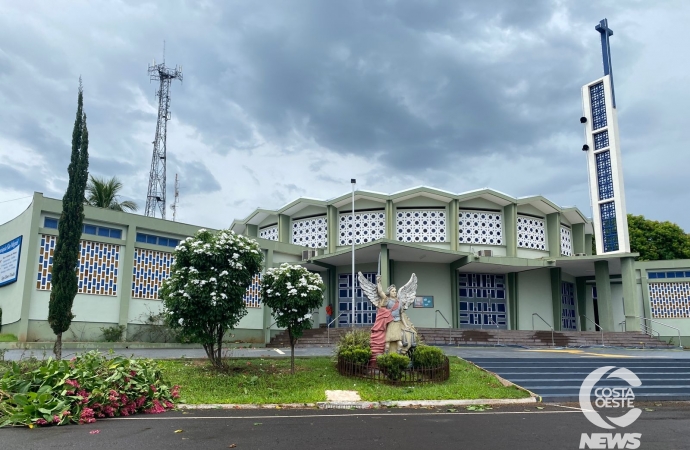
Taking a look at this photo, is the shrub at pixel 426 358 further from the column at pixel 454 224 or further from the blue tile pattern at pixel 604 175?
the blue tile pattern at pixel 604 175

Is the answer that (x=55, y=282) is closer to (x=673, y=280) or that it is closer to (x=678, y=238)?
(x=673, y=280)

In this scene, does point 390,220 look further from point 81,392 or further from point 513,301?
point 81,392

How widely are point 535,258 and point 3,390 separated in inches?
1020

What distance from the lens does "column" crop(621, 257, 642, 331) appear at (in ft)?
85.1

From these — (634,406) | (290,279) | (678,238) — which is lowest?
(634,406)

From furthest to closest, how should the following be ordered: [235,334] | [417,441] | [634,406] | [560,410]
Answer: [235,334] < [634,406] < [560,410] < [417,441]

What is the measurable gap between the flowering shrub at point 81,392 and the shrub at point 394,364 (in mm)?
4810

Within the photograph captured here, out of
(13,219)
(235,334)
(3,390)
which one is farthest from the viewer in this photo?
(235,334)

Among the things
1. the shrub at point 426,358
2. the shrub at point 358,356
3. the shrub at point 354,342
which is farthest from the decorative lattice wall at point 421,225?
the shrub at point 426,358

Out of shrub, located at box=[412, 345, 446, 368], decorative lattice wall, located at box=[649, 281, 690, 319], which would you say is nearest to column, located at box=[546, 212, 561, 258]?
decorative lattice wall, located at box=[649, 281, 690, 319]

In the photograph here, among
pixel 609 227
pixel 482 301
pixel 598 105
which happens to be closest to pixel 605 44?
pixel 598 105

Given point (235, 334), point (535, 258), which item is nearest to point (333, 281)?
point (235, 334)

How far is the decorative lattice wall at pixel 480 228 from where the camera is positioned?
28.6 meters

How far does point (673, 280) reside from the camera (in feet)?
92.3
